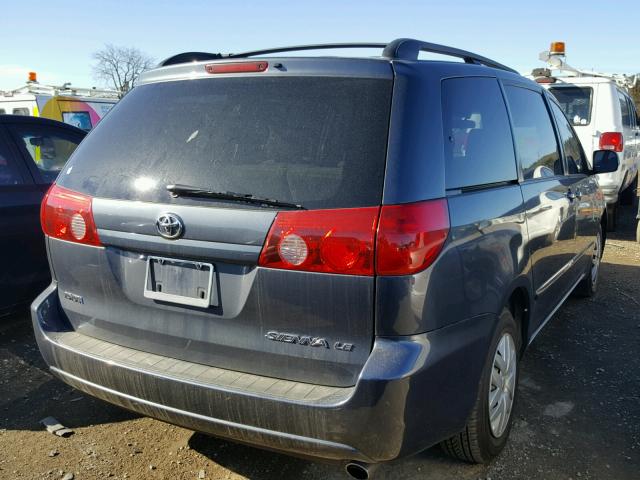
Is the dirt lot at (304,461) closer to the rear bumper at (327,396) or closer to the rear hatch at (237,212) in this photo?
the rear bumper at (327,396)

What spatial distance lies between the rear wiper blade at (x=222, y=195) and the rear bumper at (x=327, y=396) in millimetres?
614

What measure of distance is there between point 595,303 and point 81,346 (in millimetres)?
4611

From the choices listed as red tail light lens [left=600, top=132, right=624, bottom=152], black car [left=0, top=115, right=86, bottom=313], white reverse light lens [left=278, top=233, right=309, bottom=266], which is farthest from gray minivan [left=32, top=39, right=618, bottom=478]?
red tail light lens [left=600, top=132, right=624, bottom=152]

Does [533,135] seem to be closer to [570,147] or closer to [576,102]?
[570,147]

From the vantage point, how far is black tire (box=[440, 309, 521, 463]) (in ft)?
8.38

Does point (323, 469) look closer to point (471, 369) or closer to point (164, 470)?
point (164, 470)

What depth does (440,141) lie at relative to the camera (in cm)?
225

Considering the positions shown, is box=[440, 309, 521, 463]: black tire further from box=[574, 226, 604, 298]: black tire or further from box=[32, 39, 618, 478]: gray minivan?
box=[574, 226, 604, 298]: black tire

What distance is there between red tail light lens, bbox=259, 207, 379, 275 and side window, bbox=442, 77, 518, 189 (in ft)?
1.51

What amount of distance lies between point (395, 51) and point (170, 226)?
113 cm

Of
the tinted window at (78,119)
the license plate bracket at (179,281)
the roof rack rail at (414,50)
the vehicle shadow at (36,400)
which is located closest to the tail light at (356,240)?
the license plate bracket at (179,281)

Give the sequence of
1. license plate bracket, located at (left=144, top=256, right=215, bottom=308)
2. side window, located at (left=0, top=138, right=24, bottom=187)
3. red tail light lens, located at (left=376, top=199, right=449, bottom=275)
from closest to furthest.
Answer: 1. red tail light lens, located at (left=376, top=199, right=449, bottom=275)
2. license plate bracket, located at (left=144, top=256, right=215, bottom=308)
3. side window, located at (left=0, top=138, right=24, bottom=187)

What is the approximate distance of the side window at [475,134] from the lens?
93.9 inches

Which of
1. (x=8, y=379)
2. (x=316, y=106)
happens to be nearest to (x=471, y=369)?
(x=316, y=106)
